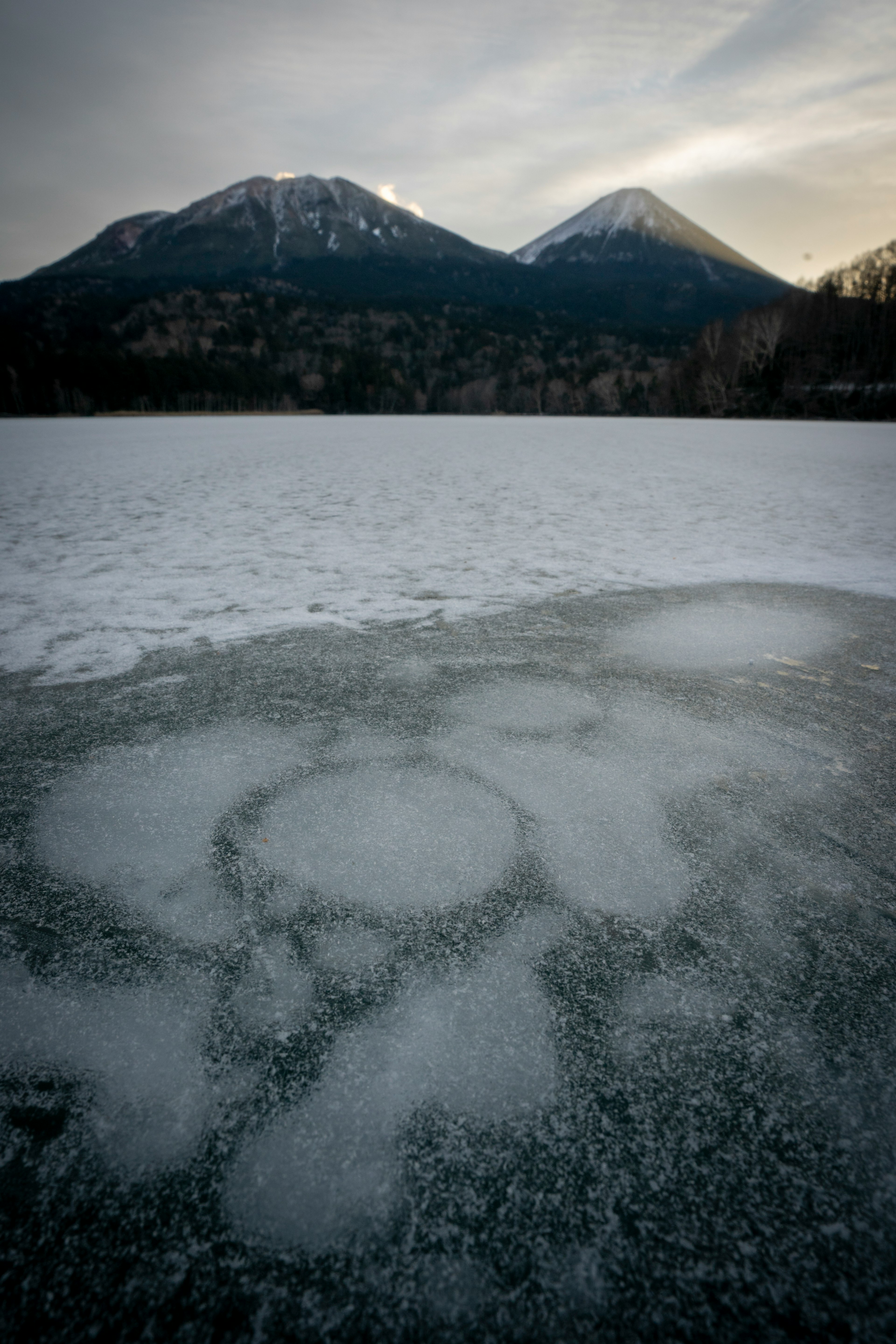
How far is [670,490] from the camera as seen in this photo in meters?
9.76

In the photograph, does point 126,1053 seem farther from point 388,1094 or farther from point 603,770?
point 603,770

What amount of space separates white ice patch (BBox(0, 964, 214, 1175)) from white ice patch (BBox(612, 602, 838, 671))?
2768 millimetres

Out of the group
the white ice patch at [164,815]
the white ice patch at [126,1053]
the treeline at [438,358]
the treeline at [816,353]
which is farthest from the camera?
the treeline at [438,358]

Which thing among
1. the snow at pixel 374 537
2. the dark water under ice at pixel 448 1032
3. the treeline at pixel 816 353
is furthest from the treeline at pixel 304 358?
the dark water under ice at pixel 448 1032

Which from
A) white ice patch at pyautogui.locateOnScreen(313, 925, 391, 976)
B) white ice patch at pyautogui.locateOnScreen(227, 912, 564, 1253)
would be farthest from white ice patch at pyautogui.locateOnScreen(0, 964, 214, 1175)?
white ice patch at pyautogui.locateOnScreen(313, 925, 391, 976)

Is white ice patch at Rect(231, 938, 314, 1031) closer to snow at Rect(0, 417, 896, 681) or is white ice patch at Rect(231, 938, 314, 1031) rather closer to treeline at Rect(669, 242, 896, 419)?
snow at Rect(0, 417, 896, 681)

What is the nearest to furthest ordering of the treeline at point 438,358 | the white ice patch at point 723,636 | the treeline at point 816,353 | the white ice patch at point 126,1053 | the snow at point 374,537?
the white ice patch at point 126,1053 → the white ice patch at point 723,636 → the snow at point 374,537 → the treeline at point 816,353 → the treeline at point 438,358

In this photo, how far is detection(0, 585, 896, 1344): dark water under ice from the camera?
3.17 feet

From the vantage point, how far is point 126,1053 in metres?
1.29

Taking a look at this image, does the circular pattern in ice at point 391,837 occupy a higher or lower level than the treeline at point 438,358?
lower

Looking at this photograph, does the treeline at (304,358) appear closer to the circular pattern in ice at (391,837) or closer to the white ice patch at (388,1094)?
the circular pattern in ice at (391,837)

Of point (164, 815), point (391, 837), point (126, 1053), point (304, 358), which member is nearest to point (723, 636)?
point (391, 837)

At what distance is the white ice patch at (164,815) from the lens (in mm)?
1689

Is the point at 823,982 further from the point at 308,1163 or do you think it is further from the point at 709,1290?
the point at 308,1163
